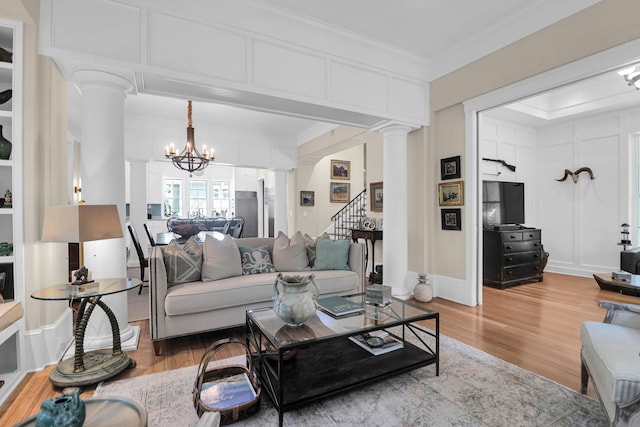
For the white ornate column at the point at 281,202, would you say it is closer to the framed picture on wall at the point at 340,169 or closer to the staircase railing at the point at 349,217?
the staircase railing at the point at 349,217

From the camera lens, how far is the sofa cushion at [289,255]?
12.2ft

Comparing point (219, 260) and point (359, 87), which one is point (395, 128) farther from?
point (219, 260)

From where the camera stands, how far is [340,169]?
8.81 m

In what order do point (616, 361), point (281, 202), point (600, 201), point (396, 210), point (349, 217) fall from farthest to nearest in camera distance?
point (281, 202)
point (349, 217)
point (600, 201)
point (396, 210)
point (616, 361)

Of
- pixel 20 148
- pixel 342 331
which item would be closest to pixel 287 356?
pixel 342 331

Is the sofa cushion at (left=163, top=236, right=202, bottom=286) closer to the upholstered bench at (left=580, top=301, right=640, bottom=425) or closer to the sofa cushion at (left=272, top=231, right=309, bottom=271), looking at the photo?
the sofa cushion at (left=272, top=231, right=309, bottom=271)

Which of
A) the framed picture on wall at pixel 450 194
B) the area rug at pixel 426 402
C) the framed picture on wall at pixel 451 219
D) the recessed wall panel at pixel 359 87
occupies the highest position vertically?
the recessed wall panel at pixel 359 87

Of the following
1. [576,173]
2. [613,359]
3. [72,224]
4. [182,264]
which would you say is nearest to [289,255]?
[182,264]

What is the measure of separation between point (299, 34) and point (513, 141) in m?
4.86

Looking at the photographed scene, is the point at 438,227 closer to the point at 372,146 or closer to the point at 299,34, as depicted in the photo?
the point at 372,146

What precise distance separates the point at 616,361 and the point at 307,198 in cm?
697

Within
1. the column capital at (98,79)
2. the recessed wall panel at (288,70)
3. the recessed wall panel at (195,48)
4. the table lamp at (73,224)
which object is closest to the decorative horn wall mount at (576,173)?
the recessed wall panel at (288,70)

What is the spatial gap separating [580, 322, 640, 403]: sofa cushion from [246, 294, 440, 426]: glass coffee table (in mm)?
812

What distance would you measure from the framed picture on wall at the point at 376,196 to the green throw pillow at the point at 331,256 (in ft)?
7.59
